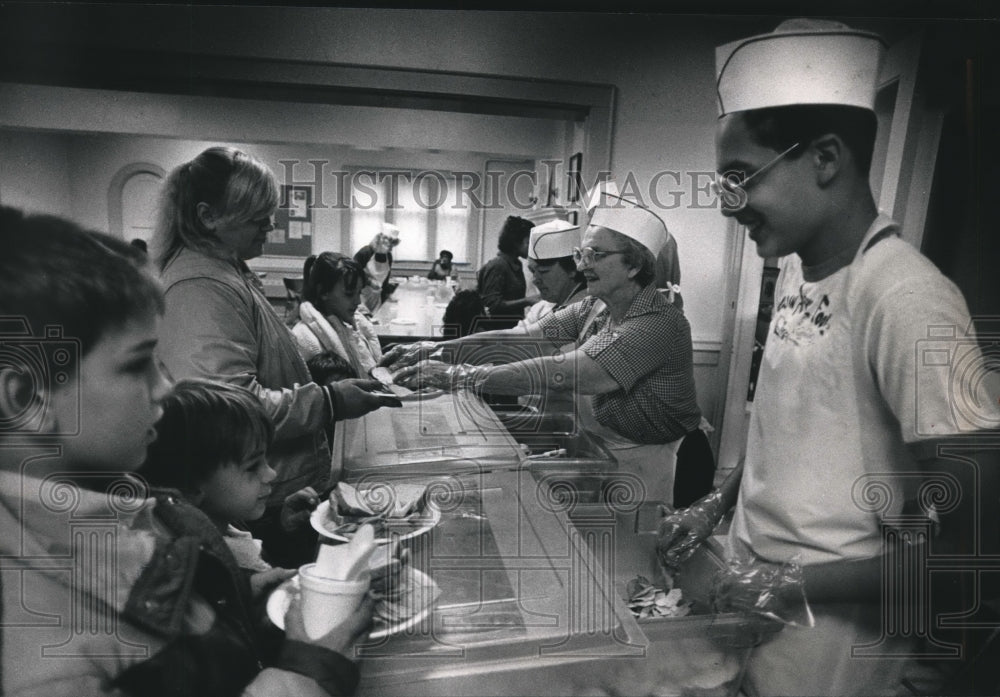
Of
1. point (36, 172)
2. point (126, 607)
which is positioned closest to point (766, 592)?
point (126, 607)

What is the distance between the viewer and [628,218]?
107 cm

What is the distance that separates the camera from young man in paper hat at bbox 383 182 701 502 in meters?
1.12

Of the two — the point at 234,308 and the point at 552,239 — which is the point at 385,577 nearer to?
the point at 234,308

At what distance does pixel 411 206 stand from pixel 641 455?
63 centimetres

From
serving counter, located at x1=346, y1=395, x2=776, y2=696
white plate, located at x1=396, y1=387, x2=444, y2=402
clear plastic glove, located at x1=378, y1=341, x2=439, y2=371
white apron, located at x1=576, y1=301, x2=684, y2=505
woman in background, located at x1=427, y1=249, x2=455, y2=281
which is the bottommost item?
serving counter, located at x1=346, y1=395, x2=776, y2=696

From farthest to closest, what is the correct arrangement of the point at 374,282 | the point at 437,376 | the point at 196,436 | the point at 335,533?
1. the point at 437,376
2. the point at 374,282
3. the point at 335,533
4. the point at 196,436

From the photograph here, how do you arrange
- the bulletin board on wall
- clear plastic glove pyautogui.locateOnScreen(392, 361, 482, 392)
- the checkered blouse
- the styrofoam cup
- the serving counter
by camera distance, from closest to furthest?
the styrofoam cup, the serving counter, the bulletin board on wall, the checkered blouse, clear plastic glove pyautogui.locateOnScreen(392, 361, 482, 392)

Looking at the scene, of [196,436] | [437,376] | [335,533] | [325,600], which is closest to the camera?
[325,600]

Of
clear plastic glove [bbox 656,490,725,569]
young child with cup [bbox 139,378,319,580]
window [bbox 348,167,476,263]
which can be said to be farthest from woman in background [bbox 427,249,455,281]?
clear plastic glove [bbox 656,490,725,569]

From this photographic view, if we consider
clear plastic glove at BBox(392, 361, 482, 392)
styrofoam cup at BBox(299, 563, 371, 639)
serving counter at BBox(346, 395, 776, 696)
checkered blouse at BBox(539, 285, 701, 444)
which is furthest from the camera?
clear plastic glove at BBox(392, 361, 482, 392)

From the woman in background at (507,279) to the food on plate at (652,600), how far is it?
55 centimetres

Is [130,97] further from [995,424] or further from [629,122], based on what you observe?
[995,424]

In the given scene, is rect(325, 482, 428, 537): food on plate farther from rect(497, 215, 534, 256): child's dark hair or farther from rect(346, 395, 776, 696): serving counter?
rect(497, 215, 534, 256): child's dark hair

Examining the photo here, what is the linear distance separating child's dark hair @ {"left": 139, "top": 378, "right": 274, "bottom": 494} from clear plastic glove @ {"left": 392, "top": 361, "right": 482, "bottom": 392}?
1.15ft
